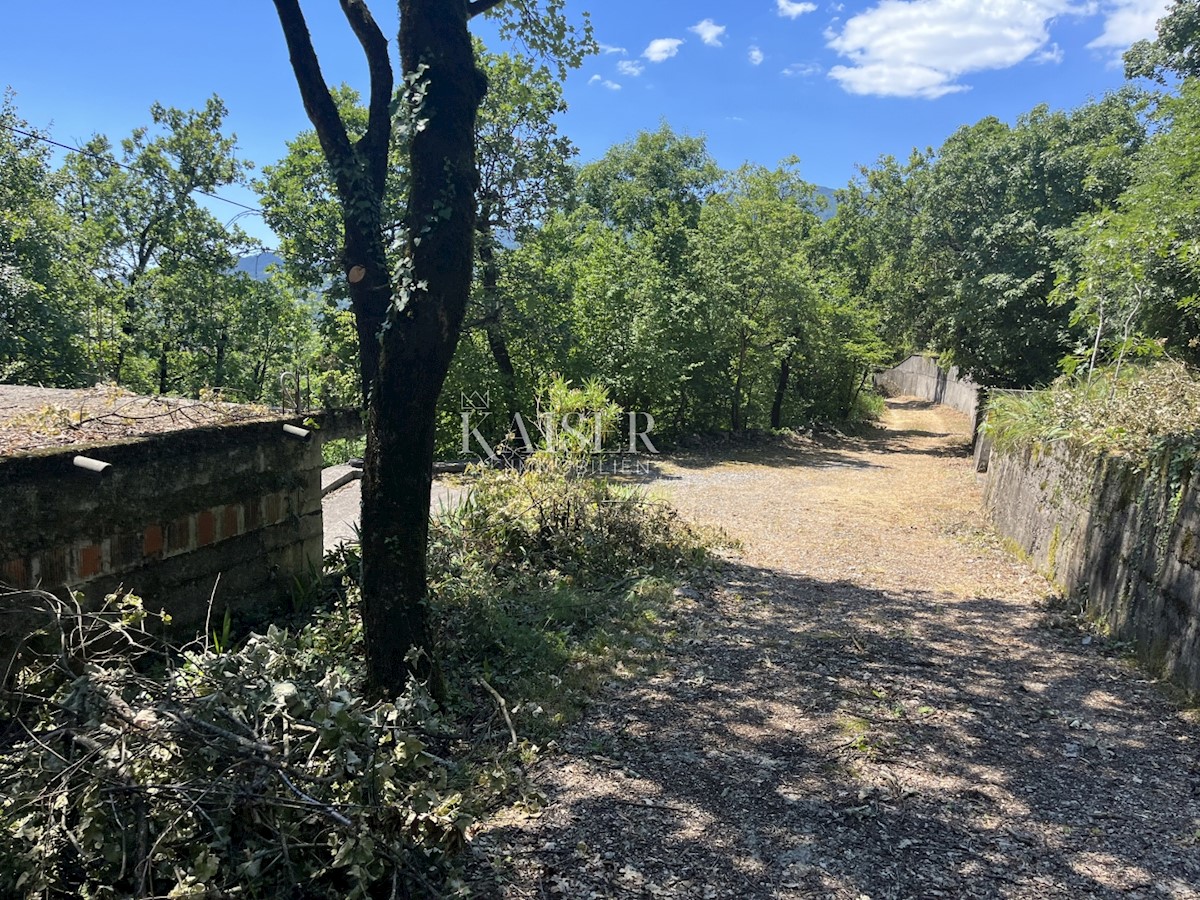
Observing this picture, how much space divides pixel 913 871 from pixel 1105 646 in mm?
3255

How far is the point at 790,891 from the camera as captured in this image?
2281 millimetres

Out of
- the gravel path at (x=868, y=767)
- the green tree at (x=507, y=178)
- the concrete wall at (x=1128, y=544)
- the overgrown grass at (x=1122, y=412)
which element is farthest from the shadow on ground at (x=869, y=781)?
the green tree at (x=507, y=178)

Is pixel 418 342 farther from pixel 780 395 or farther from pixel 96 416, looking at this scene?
pixel 780 395

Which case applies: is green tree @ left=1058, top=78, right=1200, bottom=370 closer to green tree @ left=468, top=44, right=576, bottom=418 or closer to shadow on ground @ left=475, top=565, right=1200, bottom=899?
shadow on ground @ left=475, top=565, right=1200, bottom=899

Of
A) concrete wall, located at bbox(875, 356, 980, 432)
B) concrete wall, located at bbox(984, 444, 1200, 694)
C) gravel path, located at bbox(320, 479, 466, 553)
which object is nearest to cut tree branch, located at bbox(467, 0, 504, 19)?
gravel path, located at bbox(320, 479, 466, 553)

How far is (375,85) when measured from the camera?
4.42m

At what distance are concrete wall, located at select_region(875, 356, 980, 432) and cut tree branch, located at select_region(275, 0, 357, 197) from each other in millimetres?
20636

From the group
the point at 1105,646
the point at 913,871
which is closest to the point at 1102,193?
the point at 1105,646

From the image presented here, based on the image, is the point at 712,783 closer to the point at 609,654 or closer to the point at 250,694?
the point at 609,654

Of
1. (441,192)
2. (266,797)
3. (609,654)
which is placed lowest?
(609,654)

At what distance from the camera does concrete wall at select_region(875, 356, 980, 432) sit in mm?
23875

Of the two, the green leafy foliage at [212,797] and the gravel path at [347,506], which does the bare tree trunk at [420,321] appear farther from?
the gravel path at [347,506]

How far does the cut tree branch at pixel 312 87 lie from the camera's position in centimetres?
427

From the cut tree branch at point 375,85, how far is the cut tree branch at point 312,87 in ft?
0.56
